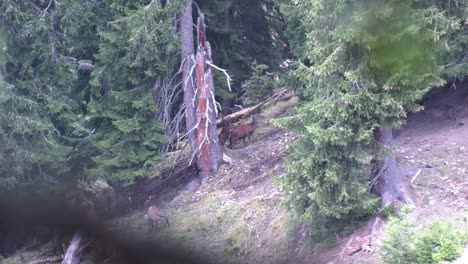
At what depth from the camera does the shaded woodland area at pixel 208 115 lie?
11.1 meters

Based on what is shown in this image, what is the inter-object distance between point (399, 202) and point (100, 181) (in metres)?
6.89

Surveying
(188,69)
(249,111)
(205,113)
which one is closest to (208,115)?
(205,113)

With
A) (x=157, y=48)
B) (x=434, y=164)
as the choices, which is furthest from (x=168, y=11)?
(x=434, y=164)

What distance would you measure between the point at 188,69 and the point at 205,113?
3.62 ft

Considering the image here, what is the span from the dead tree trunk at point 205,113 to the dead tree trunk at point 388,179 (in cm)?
516

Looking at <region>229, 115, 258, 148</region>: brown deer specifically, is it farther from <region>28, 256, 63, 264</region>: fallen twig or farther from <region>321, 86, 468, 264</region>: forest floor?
<region>28, 256, 63, 264</region>: fallen twig

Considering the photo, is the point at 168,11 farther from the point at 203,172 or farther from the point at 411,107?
the point at 411,107

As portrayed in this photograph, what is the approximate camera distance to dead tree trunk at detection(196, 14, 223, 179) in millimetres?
16219

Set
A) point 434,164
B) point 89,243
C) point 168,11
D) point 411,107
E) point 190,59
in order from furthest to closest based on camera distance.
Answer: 1. point 190,59
2. point 168,11
3. point 434,164
4. point 89,243
5. point 411,107

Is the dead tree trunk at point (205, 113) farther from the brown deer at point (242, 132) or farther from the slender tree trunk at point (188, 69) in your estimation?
the brown deer at point (242, 132)

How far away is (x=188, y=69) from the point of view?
1638 centimetres

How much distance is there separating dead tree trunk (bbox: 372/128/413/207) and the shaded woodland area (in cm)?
3

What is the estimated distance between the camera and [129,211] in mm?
15828

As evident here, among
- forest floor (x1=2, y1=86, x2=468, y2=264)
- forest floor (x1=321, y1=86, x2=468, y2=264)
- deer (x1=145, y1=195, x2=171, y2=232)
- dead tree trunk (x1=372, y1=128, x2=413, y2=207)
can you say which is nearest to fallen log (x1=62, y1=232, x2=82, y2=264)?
forest floor (x1=2, y1=86, x2=468, y2=264)
